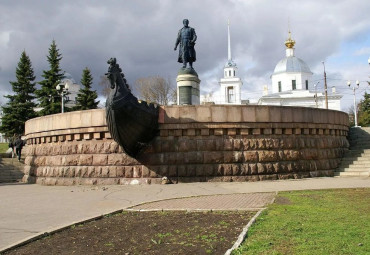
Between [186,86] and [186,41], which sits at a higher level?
[186,41]

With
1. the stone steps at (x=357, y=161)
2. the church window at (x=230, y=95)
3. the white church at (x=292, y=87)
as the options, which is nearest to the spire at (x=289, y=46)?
the white church at (x=292, y=87)

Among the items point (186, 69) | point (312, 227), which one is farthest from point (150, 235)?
point (186, 69)

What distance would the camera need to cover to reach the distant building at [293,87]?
68438 millimetres

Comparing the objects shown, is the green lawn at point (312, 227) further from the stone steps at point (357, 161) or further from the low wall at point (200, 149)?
the stone steps at point (357, 161)

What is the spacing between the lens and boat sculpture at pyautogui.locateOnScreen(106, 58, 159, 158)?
1108 centimetres

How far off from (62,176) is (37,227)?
27.5 ft

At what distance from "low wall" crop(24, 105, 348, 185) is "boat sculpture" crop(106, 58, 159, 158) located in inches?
19.3

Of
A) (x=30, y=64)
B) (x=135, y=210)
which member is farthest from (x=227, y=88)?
(x=135, y=210)

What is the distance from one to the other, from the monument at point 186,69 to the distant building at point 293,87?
53093mm

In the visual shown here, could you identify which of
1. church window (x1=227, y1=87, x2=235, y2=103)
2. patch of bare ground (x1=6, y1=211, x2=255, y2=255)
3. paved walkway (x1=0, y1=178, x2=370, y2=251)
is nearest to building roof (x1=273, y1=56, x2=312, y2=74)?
church window (x1=227, y1=87, x2=235, y2=103)

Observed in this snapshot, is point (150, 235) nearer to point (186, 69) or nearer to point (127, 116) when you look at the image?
point (127, 116)

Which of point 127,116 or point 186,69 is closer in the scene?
point 127,116

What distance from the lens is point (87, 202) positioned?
9.53 m

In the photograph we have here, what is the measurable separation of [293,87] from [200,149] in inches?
2388
